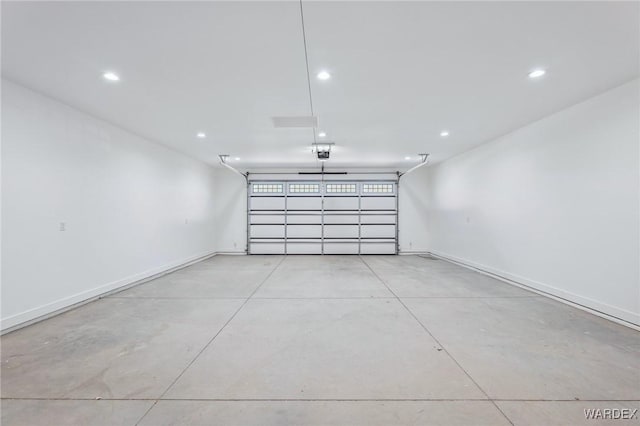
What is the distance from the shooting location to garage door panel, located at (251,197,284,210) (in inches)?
318

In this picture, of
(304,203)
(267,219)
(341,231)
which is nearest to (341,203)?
(341,231)

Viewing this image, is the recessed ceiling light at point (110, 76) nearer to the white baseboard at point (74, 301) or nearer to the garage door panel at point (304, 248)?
the white baseboard at point (74, 301)

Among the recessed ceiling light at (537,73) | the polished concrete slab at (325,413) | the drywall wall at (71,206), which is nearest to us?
the polished concrete slab at (325,413)

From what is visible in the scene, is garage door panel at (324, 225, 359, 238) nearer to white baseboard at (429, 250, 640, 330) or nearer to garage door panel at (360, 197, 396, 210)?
garage door panel at (360, 197, 396, 210)

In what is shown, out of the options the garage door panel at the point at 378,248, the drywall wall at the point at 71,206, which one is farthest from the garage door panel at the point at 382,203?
the drywall wall at the point at 71,206

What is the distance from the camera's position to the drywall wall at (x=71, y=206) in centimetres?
279

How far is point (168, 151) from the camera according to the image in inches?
221

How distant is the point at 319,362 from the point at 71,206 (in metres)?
3.80

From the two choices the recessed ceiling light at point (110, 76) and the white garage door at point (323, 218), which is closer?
the recessed ceiling light at point (110, 76)

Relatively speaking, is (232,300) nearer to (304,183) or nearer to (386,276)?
(386,276)

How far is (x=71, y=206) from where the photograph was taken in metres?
3.42

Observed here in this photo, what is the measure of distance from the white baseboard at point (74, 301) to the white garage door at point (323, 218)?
3.11 meters

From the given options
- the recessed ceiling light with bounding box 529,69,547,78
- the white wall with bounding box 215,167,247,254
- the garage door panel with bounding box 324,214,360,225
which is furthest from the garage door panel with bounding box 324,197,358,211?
the recessed ceiling light with bounding box 529,69,547,78

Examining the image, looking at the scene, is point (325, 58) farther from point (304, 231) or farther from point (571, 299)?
point (304, 231)
